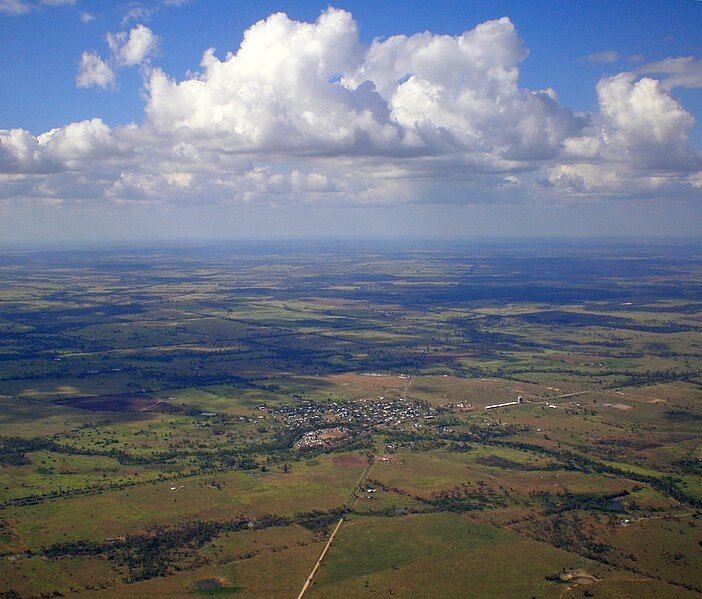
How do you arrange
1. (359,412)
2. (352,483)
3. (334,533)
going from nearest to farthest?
(334,533)
(352,483)
(359,412)

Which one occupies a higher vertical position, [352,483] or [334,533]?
[352,483]

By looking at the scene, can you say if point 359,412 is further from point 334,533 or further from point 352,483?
point 334,533

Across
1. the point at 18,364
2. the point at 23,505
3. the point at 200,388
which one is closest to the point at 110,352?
the point at 18,364

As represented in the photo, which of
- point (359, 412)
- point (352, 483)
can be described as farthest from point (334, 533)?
point (359, 412)

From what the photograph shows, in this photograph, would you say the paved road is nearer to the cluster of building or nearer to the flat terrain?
the flat terrain

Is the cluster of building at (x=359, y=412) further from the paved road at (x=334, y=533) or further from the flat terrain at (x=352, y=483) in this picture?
the paved road at (x=334, y=533)

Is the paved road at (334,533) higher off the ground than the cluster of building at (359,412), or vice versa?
the cluster of building at (359,412)

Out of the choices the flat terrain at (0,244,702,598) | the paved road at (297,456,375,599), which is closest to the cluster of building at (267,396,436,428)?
the flat terrain at (0,244,702,598)

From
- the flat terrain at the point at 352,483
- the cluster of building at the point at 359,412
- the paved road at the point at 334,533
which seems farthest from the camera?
the cluster of building at the point at 359,412

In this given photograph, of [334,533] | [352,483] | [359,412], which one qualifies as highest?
[359,412]

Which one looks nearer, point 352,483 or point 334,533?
point 334,533

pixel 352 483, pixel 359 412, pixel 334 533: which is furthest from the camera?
pixel 359 412

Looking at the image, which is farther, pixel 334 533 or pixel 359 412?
pixel 359 412

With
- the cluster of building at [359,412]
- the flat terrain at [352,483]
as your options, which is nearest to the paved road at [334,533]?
the flat terrain at [352,483]
